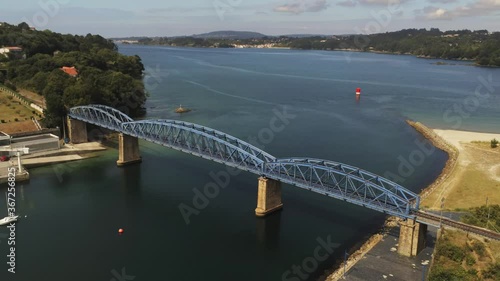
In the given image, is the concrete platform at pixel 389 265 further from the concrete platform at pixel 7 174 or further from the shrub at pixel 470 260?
the concrete platform at pixel 7 174

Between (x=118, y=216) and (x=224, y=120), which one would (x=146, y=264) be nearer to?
(x=118, y=216)

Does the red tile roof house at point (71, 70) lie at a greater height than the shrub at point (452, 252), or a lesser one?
greater

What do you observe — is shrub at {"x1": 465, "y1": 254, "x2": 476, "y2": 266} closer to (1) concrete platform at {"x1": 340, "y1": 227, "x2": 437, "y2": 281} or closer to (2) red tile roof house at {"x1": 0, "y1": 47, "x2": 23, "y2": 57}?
(1) concrete platform at {"x1": 340, "y1": 227, "x2": 437, "y2": 281}

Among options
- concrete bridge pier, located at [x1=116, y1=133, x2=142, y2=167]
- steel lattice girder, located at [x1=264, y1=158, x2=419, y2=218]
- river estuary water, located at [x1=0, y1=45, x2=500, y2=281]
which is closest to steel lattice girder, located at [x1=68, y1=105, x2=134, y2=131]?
concrete bridge pier, located at [x1=116, y1=133, x2=142, y2=167]

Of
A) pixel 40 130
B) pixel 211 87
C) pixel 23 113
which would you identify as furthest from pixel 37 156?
pixel 211 87

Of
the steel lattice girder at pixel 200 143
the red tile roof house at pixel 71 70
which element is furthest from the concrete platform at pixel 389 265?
the red tile roof house at pixel 71 70

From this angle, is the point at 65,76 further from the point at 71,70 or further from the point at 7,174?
the point at 7,174
